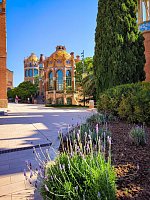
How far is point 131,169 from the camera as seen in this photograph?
286cm

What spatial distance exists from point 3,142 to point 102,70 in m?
5.62

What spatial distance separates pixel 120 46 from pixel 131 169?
6879mm

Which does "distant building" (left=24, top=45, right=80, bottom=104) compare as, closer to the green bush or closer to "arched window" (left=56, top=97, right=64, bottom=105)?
"arched window" (left=56, top=97, right=64, bottom=105)

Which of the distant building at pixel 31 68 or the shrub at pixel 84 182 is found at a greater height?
the distant building at pixel 31 68

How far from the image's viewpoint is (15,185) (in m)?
2.94

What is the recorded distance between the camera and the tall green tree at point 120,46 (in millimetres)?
9047

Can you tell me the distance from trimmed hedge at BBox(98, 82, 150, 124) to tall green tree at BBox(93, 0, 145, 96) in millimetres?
1427

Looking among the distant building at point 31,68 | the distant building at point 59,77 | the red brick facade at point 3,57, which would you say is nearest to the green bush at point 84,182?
the red brick facade at point 3,57

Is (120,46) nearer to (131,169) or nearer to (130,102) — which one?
(130,102)

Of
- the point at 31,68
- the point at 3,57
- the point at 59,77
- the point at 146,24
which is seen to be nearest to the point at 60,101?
the point at 59,77

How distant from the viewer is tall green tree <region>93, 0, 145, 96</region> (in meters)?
9.05

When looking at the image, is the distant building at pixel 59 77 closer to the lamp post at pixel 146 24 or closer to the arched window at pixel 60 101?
the arched window at pixel 60 101

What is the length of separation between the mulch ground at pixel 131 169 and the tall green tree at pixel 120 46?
521 centimetres

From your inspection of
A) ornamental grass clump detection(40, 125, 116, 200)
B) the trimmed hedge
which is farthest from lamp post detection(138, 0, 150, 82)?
ornamental grass clump detection(40, 125, 116, 200)
